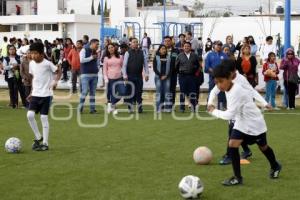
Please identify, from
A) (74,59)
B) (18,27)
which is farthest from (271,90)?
(18,27)

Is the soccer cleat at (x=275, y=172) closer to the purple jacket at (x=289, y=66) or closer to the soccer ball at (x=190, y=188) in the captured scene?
the soccer ball at (x=190, y=188)

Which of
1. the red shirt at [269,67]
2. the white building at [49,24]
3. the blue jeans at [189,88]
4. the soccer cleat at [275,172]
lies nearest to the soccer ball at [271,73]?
the red shirt at [269,67]

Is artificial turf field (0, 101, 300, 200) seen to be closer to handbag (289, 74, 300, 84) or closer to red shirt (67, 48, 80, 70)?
handbag (289, 74, 300, 84)

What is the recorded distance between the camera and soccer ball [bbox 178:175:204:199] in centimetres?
749

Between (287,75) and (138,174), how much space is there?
11.0 meters

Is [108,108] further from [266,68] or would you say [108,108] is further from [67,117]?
[266,68]

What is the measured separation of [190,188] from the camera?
7.50 m

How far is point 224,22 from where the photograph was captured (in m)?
65.7

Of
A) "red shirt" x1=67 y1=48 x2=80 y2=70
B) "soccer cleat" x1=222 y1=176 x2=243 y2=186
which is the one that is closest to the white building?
"red shirt" x1=67 y1=48 x2=80 y2=70

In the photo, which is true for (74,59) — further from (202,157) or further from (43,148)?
(202,157)

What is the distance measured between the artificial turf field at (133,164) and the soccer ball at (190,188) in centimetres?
16

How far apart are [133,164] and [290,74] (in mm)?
10239

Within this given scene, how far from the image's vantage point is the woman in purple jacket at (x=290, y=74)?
19.0 m

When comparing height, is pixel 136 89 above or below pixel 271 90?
above
